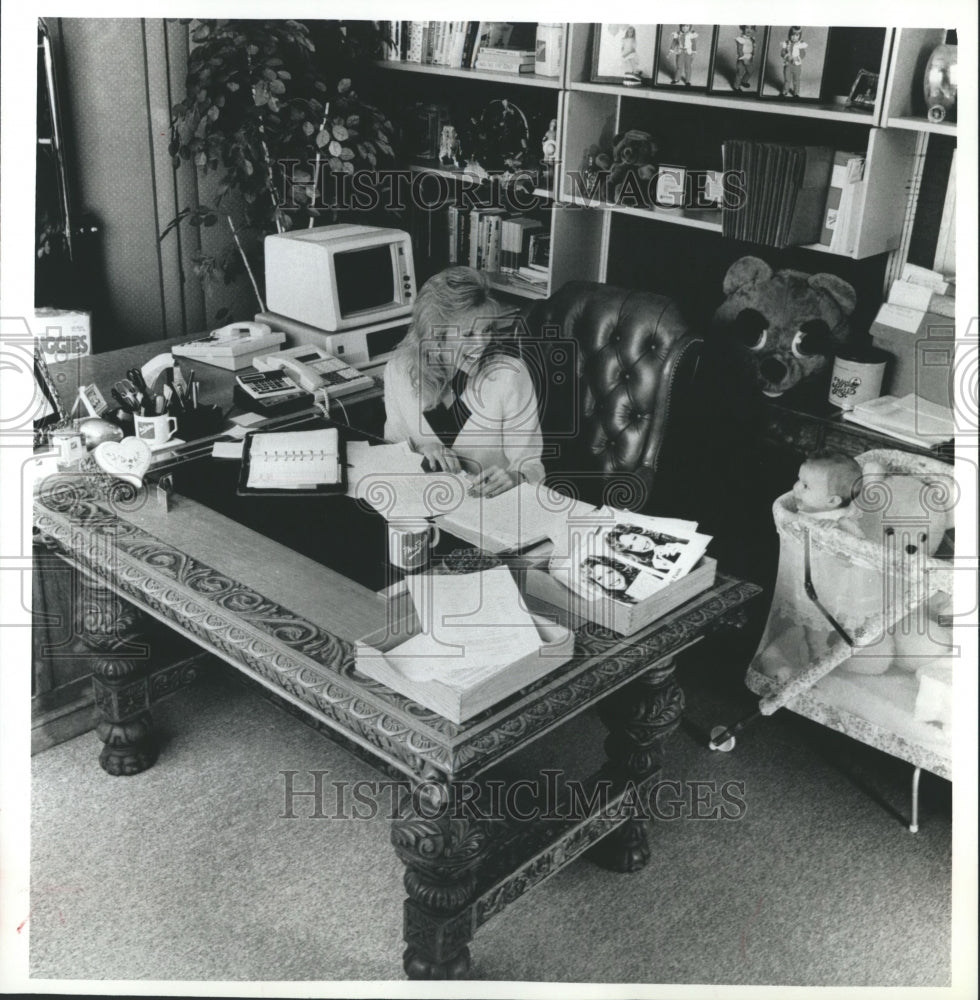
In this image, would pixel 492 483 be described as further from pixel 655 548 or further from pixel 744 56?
pixel 744 56

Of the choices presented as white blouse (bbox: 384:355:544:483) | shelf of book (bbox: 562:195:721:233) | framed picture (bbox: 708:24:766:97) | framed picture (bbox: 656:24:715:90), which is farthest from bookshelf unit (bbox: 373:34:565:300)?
white blouse (bbox: 384:355:544:483)

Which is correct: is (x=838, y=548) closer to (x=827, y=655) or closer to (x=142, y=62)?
(x=827, y=655)

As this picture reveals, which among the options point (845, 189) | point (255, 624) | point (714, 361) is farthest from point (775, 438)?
point (255, 624)

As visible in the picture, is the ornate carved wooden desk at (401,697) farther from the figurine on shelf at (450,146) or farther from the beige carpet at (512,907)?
the figurine on shelf at (450,146)

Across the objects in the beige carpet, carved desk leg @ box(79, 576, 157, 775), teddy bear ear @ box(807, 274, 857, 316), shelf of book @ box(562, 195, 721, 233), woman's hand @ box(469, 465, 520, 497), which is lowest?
the beige carpet

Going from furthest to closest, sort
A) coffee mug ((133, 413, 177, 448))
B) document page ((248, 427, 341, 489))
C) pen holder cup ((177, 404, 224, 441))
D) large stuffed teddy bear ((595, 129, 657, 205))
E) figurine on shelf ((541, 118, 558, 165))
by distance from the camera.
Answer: figurine on shelf ((541, 118, 558, 165))
large stuffed teddy bear ((595, 129, 657, 205))
pen holder cup ((177, 404, 224, 441))
coffee mug ((133, 413, 177, 448))
document page ((248, 427, 341, 489))

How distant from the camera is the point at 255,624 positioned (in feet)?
6.61

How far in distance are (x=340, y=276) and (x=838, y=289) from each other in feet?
4.98

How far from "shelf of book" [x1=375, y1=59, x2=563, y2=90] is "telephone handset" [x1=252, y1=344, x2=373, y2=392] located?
1041 millimetres

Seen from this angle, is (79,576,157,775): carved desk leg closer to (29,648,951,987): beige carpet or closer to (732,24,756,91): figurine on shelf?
(29,648,951,987): beige carpet

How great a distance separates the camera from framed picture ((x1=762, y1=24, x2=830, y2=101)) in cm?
288

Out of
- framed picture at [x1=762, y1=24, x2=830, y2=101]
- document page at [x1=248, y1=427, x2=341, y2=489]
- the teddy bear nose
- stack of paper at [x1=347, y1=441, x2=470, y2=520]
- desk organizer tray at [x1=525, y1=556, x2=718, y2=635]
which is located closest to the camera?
desk organizer tray at [x1=525, y1=556, x2=718, y2=635]

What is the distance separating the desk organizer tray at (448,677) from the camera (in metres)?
1.77

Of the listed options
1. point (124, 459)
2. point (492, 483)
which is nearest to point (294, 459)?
point (124, 459)
